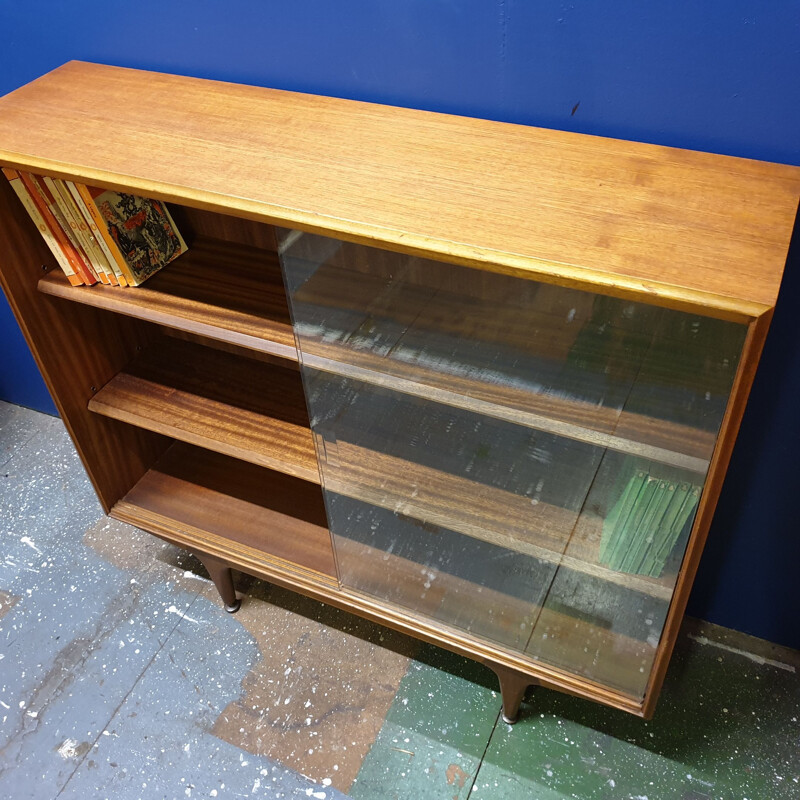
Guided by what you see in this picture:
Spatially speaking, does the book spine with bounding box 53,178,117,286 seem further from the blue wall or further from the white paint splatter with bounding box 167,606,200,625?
the white paint splatter with bounding box 167,606,200,625

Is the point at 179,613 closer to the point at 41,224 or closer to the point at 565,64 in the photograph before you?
the point at 41,224

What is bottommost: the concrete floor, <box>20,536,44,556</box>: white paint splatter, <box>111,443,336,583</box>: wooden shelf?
the concrete floor

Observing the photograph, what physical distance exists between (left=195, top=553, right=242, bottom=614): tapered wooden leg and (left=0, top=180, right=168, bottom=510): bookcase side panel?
0.87 feet

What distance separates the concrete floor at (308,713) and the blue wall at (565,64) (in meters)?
0.32

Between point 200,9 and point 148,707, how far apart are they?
139 cm

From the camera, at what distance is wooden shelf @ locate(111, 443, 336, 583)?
5.39ft

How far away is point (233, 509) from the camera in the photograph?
1736 mm

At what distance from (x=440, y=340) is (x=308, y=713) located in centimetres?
98

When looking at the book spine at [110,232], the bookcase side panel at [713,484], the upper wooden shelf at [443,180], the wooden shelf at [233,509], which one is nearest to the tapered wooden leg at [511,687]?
the bookcase side panel at [713,484]

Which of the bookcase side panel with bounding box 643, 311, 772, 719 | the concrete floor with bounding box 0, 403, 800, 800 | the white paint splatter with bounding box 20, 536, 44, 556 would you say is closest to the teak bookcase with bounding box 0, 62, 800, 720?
the bookcase side panel with bounding box 643, 311, 772, 719

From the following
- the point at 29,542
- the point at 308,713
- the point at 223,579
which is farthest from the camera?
the point at 29,542

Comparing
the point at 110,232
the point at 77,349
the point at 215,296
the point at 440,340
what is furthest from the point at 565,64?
the point at 77,349

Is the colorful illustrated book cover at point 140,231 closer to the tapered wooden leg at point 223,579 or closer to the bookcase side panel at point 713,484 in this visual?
the tapered wooden leg at point 223,579

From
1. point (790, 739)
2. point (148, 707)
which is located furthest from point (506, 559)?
point (148, 707)
